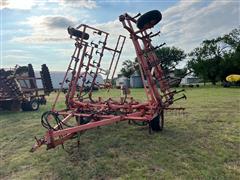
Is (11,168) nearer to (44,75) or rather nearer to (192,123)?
(192,123)

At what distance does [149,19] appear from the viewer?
18.0 feet

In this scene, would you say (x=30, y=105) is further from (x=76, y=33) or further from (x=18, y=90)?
(x=76, y=33)

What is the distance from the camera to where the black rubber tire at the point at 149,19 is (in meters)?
5.43

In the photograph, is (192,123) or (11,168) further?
(192,123)

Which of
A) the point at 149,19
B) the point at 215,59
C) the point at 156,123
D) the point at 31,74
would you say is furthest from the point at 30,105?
the point at 215,59

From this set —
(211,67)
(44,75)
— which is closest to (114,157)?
(44,75)

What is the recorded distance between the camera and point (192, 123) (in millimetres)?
6832

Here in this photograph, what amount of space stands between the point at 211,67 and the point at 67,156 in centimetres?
4019

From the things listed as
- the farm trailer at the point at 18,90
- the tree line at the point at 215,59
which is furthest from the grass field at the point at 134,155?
the tree line at the point at 215,59

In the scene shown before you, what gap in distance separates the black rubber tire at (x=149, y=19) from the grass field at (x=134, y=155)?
229 centimetres

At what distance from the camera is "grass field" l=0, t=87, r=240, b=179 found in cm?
357

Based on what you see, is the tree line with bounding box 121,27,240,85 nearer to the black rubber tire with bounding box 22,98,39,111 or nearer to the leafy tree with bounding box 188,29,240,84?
the leafy tree with bounding box 188,29,240,84

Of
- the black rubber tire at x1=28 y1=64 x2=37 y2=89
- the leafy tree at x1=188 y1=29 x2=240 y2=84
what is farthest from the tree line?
the black rubber tire at x1=28 y1=64 x2=37 y2=89

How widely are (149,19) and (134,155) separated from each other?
9.22 ft
